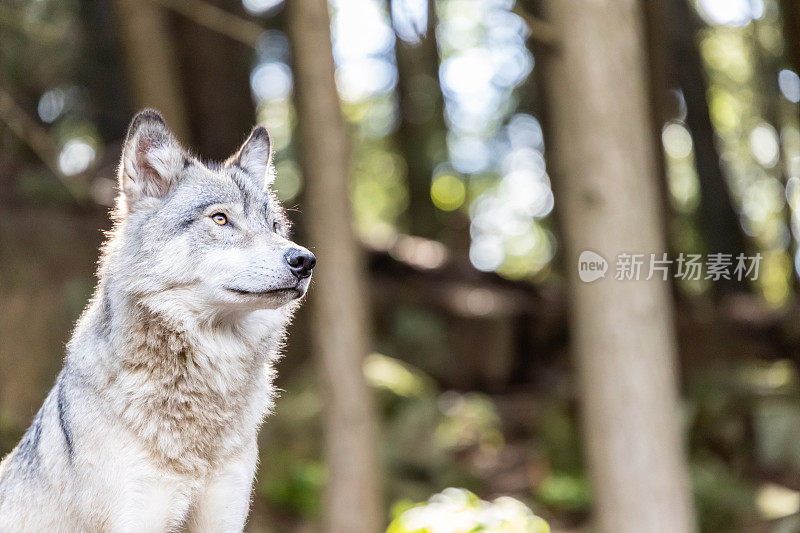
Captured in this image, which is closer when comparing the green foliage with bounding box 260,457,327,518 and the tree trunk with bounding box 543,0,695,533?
the tree trunk with bounding box 543,0,695,533

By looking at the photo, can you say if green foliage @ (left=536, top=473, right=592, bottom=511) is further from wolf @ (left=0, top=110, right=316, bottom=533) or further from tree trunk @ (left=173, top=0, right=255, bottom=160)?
wolf @ (left=0, top=110, right=316, bottom=533)

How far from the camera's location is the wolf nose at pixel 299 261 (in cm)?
295

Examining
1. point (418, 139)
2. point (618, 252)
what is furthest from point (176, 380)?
point (418, 139)

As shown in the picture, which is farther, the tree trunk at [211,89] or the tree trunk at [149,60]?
the tree trunk at [211,89]

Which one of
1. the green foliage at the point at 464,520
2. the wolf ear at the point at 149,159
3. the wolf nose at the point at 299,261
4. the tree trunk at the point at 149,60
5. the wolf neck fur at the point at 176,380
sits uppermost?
the tree trunk at the point at 149,60

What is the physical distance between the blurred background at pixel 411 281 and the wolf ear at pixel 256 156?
2002 millimetres

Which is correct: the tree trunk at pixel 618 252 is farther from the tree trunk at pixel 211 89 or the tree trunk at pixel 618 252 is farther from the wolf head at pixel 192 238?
the tree trunk at pixel 211 89

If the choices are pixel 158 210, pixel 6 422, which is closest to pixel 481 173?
pixel 6 422

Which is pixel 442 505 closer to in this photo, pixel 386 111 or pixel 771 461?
pixel 771 461

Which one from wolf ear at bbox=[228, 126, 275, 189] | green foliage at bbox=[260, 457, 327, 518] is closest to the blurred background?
green foliage at bbox=[260, 457, 327, 518]

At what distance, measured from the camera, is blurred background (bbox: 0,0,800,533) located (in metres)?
6.88

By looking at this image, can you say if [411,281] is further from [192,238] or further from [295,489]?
[192,238]

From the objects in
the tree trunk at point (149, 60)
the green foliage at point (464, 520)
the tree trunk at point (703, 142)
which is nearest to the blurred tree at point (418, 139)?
the tree trunk at point (703, 142)

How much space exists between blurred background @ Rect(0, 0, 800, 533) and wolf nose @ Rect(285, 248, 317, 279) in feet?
8.43
